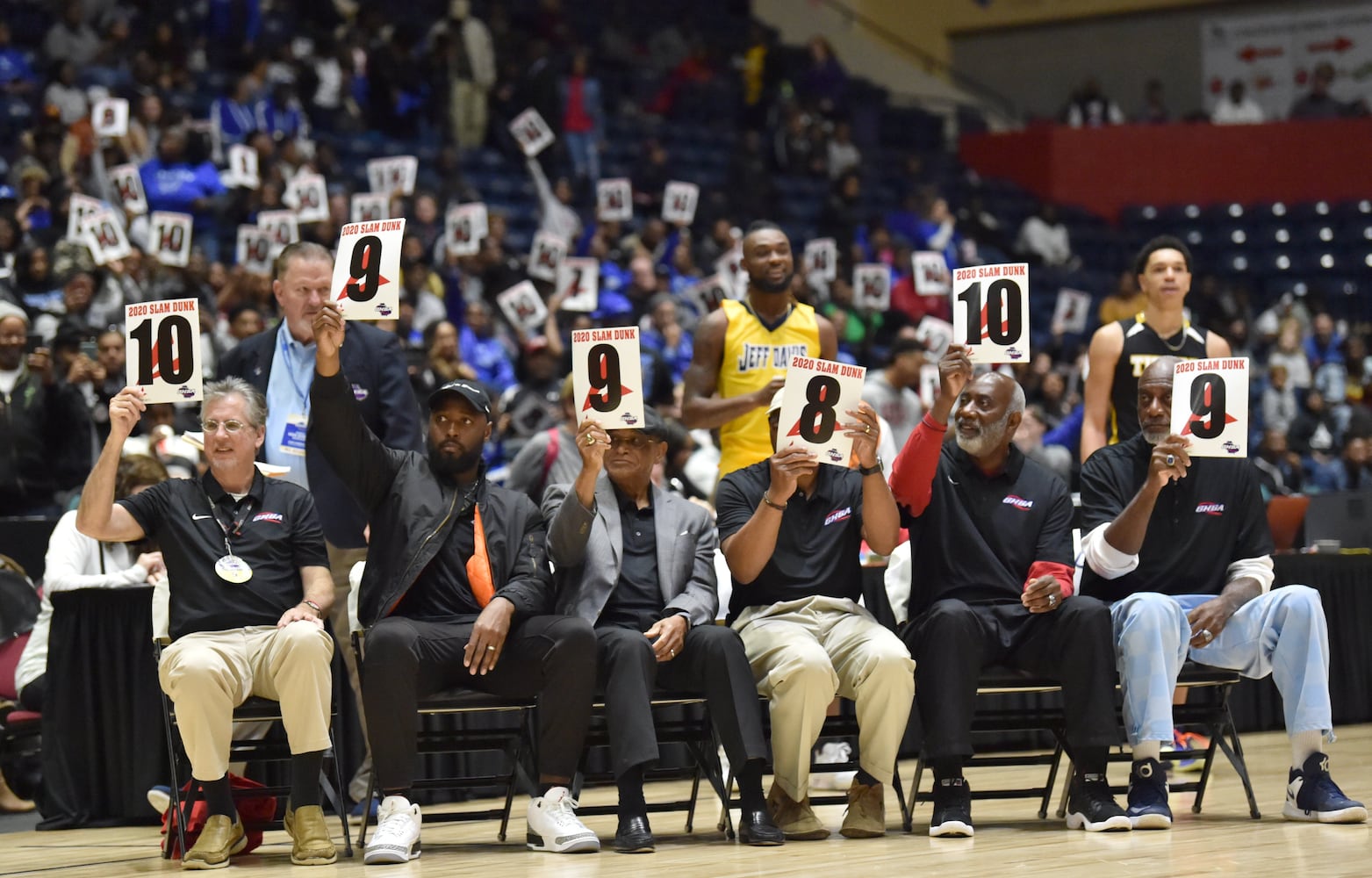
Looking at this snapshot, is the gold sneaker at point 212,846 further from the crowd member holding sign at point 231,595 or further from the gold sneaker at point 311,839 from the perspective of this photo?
the gold sneaker at point 311,839

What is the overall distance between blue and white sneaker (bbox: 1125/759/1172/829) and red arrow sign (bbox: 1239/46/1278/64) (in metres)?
18.0

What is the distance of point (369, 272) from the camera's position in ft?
17.3

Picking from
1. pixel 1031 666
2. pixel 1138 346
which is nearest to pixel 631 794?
pixel 1031 666

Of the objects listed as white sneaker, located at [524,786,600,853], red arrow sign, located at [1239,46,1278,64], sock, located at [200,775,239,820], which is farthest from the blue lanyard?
red arrow sign, located at [1239,46,1278,64]

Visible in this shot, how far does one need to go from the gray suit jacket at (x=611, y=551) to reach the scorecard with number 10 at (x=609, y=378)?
0.27 m

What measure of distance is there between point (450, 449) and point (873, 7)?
18.8m

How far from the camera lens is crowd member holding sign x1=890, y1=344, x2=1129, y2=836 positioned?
17.0 feet

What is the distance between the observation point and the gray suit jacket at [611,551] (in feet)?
17.6

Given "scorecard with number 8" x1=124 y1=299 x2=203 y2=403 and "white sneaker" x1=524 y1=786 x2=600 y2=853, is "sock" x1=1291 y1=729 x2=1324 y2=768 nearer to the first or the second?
"white sneaker" x1=524 y1=786 x2=600 y2=853

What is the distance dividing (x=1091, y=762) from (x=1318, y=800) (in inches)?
27.9

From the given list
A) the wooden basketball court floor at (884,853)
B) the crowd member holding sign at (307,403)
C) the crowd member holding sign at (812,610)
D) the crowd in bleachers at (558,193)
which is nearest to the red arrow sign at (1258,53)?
the crowd in bleachers at (558,193)

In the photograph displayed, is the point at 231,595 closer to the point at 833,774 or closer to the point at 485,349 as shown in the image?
the point at 833,774

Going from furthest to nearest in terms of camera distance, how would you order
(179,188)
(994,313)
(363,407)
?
(179,188), (363,407), (994,313)

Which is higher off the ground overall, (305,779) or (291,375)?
(291,375)
